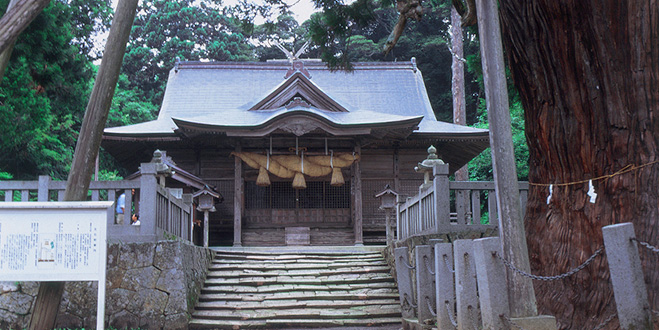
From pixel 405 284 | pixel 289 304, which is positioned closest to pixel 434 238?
pixel 405 284

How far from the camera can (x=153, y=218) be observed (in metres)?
8.77

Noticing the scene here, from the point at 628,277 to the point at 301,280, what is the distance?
313 inches

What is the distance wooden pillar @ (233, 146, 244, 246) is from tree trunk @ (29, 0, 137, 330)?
7740 mm

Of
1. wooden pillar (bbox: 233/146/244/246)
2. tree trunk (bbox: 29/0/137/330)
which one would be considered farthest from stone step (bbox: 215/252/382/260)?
tree trunk (bbox: 29/0/137/330)

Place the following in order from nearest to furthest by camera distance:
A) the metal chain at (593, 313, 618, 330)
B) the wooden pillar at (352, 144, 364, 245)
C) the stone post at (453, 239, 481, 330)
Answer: the metal chain at (593, 313, 618, 330)
the stone post at (453, 239, 481, 330)
the wooden pillar at (352, 144, 364, 245)

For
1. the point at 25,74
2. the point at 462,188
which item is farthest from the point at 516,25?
the point at 25,74

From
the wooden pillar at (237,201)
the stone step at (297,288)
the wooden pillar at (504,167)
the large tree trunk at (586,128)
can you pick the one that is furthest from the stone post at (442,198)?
the wooden pillar at (237,201)

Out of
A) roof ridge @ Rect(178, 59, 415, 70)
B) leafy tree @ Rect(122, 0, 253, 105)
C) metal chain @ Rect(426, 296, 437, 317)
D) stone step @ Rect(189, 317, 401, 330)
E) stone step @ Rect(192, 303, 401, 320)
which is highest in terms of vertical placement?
leafy tree @ Rect(122, 0, 253, 105)

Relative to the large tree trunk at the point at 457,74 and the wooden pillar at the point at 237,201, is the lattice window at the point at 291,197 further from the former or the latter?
the large tree trunk at the point at 457,74

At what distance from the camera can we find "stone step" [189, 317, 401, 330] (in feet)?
29.6

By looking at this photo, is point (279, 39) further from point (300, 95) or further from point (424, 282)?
point (424, 282)

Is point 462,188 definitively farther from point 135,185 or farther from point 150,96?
point 150,96

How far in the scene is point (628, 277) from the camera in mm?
3475

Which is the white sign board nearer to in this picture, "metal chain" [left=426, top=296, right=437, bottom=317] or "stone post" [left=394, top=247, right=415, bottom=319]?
"metal chain" [left=426, top=296, right=437, bottom=317]
